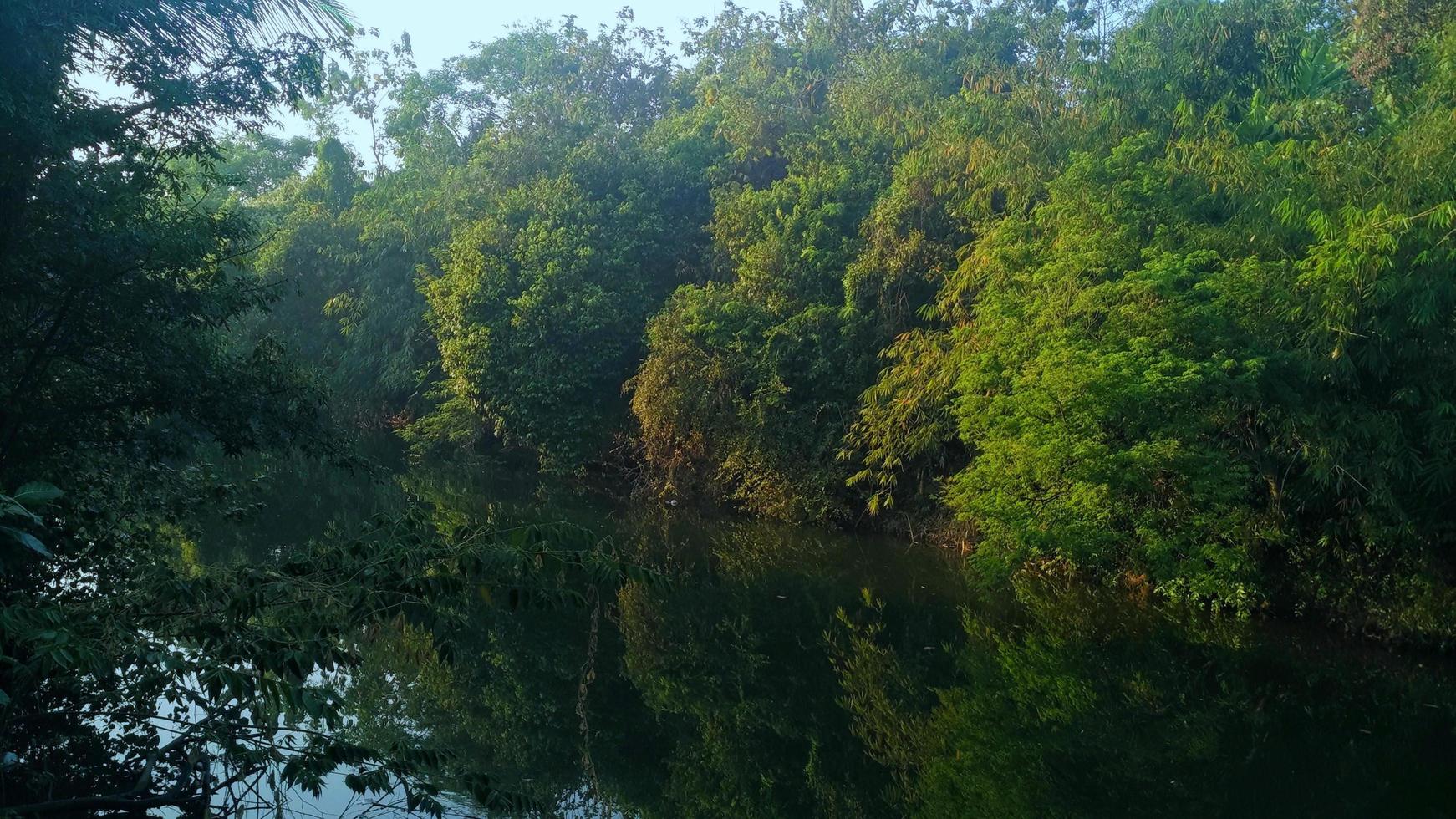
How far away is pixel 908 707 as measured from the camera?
914 centimetres

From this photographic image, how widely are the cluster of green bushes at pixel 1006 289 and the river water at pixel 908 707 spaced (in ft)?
3.33

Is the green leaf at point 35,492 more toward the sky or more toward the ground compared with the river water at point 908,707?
more toward the sky

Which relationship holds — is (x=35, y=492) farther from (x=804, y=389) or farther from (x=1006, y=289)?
(x=804, y=389)

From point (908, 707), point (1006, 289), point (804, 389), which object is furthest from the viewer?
point (804, 389)

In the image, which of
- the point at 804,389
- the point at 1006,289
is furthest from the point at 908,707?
the point at 804,389

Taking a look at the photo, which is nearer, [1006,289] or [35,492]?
[35,492]

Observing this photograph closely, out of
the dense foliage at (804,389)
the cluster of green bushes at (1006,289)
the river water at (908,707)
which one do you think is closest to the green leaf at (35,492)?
the dense foliage at (804,389)

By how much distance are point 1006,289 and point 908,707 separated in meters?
6.64

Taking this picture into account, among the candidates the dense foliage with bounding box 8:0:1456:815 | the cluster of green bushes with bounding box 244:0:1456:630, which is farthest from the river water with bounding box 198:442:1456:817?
the cluster of green bushes with bounding box 244:0:1456:630

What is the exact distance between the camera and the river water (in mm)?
7219

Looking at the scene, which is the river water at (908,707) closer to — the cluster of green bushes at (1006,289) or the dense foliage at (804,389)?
the dense foliage at (804,389)

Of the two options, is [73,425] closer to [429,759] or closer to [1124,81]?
[429,759]

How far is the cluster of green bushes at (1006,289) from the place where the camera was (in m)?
10.7

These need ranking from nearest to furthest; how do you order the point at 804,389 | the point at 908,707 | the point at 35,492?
the point at 35,492 → the point at 908,707 → the point at 804,389
